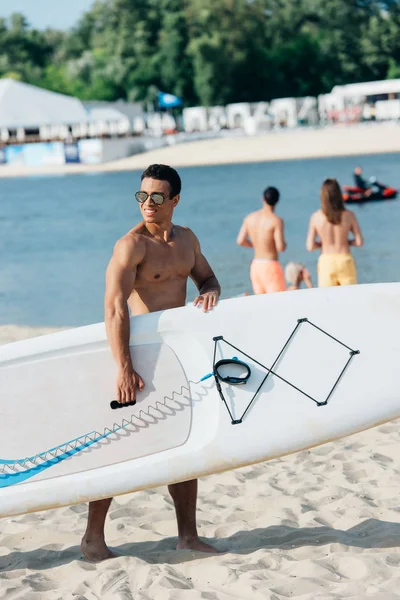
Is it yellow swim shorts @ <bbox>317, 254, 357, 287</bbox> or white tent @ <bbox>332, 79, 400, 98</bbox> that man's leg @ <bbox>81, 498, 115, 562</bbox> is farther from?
white tent @ <bbox>332, 79, 400, 98</bbox>

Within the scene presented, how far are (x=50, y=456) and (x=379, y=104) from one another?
70619mm

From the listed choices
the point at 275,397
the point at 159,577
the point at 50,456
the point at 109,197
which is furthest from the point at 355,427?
the point at 109,197

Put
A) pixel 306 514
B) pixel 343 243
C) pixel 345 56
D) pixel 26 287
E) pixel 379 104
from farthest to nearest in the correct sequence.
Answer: pixel 345 56
pixel 379 104
pixel 26 287
pixel 343 243
pixel 306 514

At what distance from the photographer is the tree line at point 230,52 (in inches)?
2879

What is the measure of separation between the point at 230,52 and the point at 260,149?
2131cm

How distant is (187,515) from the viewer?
383 centimetres

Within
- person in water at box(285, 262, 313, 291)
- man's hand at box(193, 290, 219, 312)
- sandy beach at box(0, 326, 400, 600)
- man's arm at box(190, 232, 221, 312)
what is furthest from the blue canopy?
man's hand at box(193, 290, 219, 312)

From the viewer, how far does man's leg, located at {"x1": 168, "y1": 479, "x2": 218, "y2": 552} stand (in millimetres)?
3818

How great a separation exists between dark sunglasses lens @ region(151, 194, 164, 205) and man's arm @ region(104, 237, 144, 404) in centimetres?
18

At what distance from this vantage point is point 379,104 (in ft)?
233

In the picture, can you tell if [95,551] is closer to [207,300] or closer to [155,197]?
[207,300]

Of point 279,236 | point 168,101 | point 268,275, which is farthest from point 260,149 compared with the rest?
point 279,236

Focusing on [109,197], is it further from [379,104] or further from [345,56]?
[345,56]

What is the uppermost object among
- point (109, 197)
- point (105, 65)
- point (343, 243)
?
point (105, 65)
